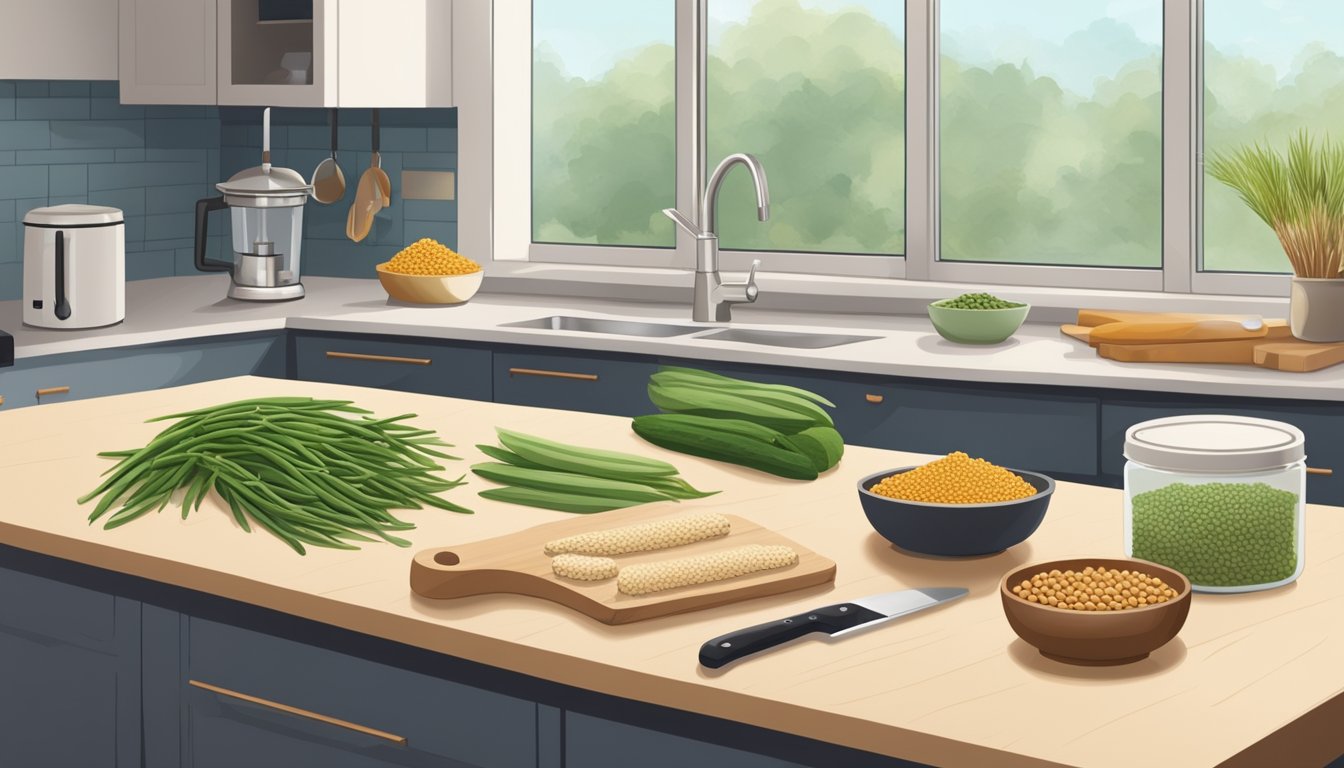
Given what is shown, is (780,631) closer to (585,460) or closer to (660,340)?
(585,460)

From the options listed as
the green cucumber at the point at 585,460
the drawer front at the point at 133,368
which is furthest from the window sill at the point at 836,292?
the green cucumber at the point at 585,460

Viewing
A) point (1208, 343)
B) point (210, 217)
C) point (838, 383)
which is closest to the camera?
point (1208, 343)

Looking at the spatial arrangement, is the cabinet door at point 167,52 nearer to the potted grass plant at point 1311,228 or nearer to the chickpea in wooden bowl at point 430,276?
the chickpea in wooden bowl at point 430,276

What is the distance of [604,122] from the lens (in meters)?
4.90

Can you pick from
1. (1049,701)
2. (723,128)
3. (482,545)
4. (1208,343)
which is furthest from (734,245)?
(1049,701)

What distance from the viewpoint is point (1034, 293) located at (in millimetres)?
4145

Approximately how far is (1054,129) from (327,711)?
10.2ft

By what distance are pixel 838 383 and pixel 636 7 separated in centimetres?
185

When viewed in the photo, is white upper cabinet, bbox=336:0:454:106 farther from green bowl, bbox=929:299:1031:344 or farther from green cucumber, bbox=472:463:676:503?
green cucumber, bbox=472:463:676:503

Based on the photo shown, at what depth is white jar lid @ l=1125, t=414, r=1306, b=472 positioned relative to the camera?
149 cm

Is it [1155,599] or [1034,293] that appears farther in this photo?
[1034,293]

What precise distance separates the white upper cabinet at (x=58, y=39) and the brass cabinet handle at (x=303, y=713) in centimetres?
313

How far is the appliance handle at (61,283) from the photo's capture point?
3844mm

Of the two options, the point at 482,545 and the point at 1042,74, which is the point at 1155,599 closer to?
the point at 482,545
